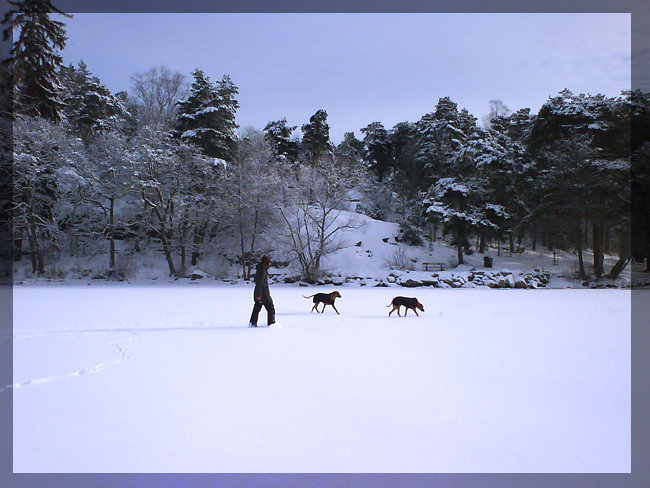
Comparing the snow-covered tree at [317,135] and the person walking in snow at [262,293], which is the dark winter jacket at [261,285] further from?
the snow-covered tree at [317,135]

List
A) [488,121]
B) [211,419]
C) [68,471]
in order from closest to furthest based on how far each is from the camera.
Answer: [68,471] < [211,419] < [488,121]

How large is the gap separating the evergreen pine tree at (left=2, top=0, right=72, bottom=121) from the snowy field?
2448 cm

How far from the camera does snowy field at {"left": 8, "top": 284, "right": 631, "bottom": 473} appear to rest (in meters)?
3.58

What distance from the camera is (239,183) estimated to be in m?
28.6

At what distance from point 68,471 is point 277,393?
2.25 meters

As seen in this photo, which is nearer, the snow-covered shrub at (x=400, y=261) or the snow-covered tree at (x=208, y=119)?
the snow-covered shrub at (x=400, y=261)

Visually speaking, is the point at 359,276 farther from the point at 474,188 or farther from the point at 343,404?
the point at 343,404

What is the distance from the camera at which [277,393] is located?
509cm

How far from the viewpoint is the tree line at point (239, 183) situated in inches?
995

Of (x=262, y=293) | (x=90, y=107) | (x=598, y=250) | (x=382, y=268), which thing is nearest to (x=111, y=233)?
(x=90, y=107)

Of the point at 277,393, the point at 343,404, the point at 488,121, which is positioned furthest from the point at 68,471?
the point at 488,121

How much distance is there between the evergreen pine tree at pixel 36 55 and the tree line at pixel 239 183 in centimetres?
7

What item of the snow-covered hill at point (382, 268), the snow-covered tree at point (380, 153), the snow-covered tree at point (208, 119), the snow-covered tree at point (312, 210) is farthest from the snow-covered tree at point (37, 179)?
the snow-covered tree at point (380, 153)

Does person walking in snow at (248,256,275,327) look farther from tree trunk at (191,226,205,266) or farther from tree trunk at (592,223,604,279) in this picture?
tree trunk at (592,223,604,279)
